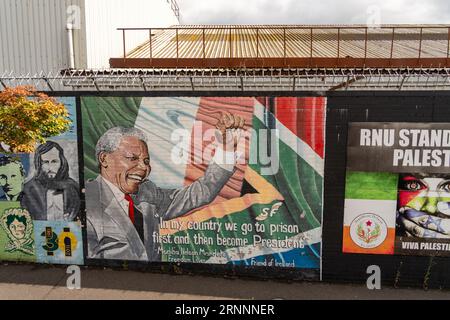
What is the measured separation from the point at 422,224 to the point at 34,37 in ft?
30.9

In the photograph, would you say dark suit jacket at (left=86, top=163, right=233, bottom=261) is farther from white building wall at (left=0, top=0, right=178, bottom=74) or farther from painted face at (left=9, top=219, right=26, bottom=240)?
white building wall at (left=0, top=0, right=178, bottom=74)

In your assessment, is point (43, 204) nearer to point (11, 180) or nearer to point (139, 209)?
point (11, 180)

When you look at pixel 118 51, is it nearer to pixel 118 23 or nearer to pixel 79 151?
pixel 118 23

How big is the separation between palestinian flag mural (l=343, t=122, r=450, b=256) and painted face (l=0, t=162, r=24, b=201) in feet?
22.7

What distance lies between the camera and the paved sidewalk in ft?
21.8

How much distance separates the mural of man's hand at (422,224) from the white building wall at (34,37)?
7735mm

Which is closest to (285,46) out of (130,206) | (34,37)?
(130,206)

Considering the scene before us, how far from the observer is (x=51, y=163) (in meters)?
7.62

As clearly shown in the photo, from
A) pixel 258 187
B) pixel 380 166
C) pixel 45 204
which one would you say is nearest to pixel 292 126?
pixel 258 187

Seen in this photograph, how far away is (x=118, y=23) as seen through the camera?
32.0ft

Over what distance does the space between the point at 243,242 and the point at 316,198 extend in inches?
68.0

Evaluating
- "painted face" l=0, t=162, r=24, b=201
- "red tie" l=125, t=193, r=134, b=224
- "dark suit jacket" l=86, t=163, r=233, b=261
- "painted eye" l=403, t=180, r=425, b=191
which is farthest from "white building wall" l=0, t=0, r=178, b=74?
"painted eye" l=403, t=180, r=425, b=191
